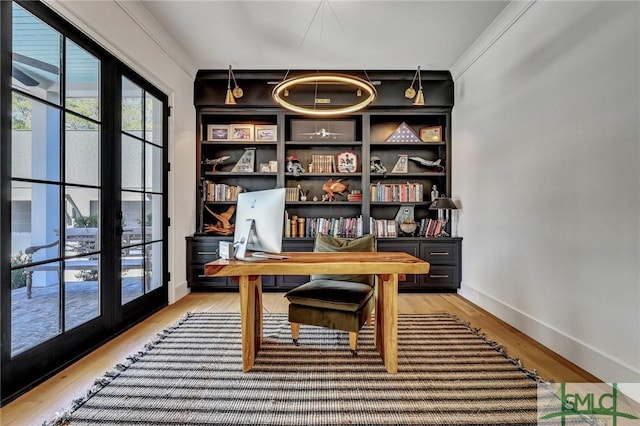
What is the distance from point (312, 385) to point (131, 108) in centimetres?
279

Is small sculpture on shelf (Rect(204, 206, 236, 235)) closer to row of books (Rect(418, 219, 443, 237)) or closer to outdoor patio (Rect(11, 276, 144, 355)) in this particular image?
outdoor patio (Rect(11, 276, 144, 355))

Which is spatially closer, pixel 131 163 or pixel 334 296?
pixel 334 296

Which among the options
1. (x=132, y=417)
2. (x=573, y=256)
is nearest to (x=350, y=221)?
(x=573, y=256)

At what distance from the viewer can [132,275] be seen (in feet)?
9.18

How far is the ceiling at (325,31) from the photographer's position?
8.69 ft

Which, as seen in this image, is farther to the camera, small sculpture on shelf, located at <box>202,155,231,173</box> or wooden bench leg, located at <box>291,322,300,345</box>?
small sculpture on shelf, located at <box>202,155,231,173</box>

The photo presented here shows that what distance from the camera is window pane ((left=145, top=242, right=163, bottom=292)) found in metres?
3.06

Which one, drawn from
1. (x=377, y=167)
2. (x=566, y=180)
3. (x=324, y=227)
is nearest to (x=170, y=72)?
(x=324, y=227)

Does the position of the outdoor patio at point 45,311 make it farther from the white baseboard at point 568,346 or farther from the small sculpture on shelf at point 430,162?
the small sculpture on shelf at point 430,162

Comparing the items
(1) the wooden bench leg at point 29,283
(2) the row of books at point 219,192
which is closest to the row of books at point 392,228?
(2) the row of books at point 219,192

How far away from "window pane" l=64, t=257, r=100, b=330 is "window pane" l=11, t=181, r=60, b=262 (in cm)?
20

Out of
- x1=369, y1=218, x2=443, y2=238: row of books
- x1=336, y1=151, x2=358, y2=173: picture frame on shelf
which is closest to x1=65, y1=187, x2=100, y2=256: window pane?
x1=336, y1=151, x2=358, y2=173: picture frame on shelf

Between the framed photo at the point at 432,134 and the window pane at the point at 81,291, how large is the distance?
3881 mm

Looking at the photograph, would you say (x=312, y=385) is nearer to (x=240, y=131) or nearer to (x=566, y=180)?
(x=566, y=180)
